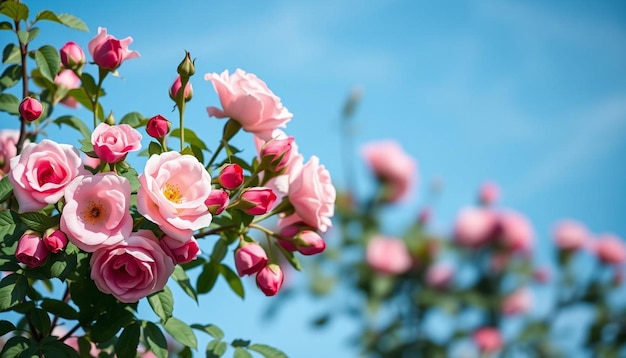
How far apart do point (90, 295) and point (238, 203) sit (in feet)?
0.53

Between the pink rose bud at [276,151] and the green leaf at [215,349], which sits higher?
the pink rose bud at [276,151]

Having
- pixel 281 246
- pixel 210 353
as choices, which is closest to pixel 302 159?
pixel 281 246

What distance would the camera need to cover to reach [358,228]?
7.25 feet

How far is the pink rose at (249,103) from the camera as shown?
25.1 inches

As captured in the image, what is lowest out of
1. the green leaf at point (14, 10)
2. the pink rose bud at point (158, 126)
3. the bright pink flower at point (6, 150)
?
the pink rose bud at point (158, 126)

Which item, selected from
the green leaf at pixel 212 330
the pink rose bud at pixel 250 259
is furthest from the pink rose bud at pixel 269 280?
the green leaf at pixel 212 330

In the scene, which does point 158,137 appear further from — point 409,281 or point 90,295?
point 409,281

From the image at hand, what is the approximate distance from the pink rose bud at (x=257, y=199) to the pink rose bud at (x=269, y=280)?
0.21 ft

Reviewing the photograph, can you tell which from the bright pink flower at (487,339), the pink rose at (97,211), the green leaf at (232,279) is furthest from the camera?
the bright pink flower at (487,339)

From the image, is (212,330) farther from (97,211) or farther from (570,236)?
(570,236)

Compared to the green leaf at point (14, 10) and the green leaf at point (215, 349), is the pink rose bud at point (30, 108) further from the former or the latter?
the green leaf at point (215, 349)

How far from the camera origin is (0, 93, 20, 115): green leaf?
0.71m

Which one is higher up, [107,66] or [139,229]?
[107,66]

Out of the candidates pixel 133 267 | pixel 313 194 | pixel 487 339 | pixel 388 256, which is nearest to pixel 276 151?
pixel 313 194
